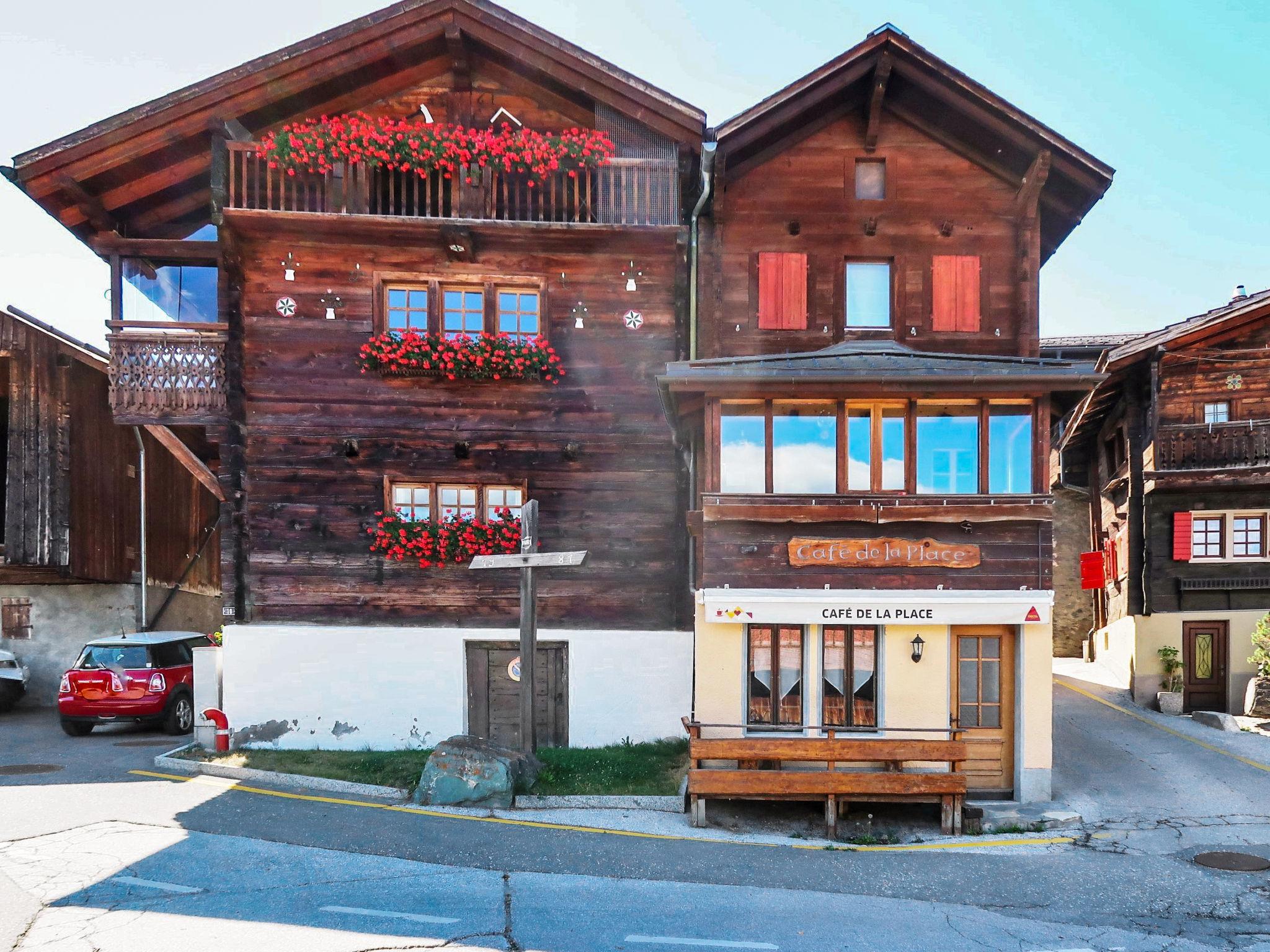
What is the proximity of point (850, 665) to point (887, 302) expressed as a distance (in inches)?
251

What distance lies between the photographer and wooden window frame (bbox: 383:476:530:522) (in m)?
15.0

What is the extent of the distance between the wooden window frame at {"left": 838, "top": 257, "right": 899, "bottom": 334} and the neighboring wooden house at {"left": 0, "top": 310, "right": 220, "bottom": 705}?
45.8 ft

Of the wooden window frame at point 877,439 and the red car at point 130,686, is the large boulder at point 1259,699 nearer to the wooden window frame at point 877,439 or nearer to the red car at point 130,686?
the wooden window frame at point 877,439

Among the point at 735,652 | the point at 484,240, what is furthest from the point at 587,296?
the point at 735,652

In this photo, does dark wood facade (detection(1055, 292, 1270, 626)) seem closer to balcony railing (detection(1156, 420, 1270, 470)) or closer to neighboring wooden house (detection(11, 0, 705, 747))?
balcony railing (detection(1156, 420, 1270, 470))

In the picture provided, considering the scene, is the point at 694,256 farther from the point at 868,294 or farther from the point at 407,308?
the point at 407,308

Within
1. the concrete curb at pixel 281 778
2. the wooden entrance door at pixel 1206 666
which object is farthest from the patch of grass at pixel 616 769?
the wooden entrance door at pixel 1206 666

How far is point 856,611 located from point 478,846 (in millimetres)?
6107

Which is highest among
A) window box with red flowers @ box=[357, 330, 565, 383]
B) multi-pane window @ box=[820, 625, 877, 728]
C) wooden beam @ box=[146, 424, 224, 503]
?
window box with red flowers @ box=[357, 330, 565, 383]

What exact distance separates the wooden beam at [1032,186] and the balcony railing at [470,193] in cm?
590

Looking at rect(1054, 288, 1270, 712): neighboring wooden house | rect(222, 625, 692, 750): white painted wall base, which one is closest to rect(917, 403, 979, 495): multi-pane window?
rect(222, 625, 692, 750): white painted wall base

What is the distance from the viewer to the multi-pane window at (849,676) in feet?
42.4

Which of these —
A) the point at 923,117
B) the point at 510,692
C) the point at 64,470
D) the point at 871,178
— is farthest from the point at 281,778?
the point at 923,117

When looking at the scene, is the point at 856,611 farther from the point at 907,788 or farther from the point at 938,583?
the point at 907,788
